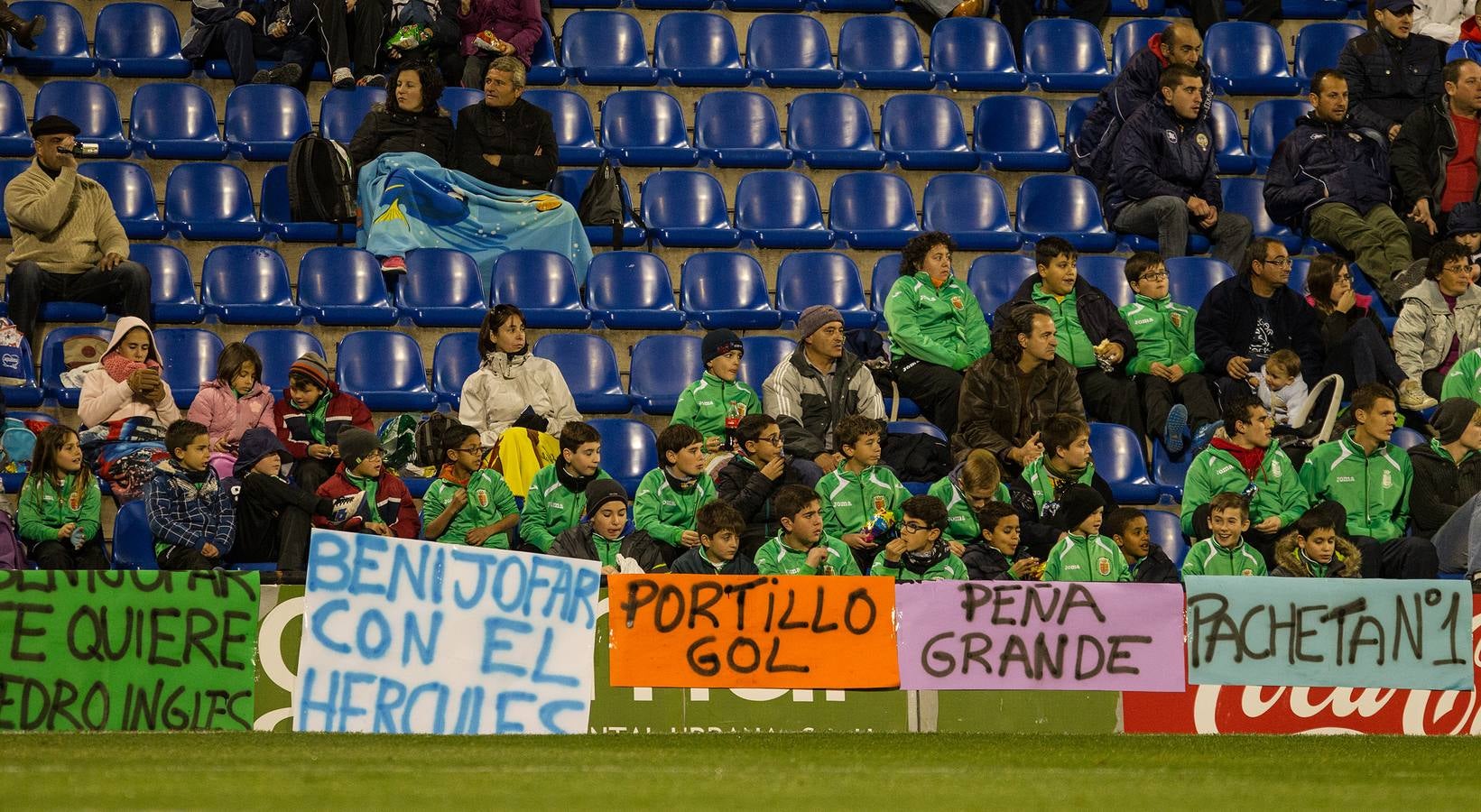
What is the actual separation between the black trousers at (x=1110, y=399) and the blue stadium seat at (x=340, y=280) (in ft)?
14.0

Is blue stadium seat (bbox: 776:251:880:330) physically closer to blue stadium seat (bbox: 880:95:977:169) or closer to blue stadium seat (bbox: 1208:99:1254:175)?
blue stadium seat (bbox: 880:95:977:169)

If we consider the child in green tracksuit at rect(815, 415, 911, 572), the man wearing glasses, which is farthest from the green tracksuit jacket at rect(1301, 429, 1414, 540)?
the child in green tracksuit at rect(815, 415, 911, 572)

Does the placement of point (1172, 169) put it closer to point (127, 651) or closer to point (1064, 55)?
point (1064, 55)

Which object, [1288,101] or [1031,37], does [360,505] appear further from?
[1288,101]

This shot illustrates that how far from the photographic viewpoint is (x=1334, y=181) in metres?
12.3

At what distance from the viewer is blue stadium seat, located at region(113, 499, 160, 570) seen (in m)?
9.32

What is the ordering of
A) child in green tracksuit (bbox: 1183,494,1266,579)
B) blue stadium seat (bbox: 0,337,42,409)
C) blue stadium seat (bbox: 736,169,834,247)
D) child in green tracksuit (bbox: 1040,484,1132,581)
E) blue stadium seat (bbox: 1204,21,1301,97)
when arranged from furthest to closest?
1. blue stadium seat (bbox: 1204,21,1301,97)
2. blue stadium seat (bbox: 736,169,834,247)
3. blue stadium seat (bbox: 0,337,42,409)
4. child in green tracksuit (bbox: 1183,494,1266,579)
5. child in green tracksuit (bbox: 1040,484,1132,581)

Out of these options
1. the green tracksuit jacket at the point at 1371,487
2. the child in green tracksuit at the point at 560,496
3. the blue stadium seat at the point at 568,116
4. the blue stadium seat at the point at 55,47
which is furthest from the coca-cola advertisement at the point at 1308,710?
the blue stadium seat at the point at 55,47

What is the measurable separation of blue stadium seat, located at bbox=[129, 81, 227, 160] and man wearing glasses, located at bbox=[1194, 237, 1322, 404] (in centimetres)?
667

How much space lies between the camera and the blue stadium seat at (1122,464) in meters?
10.4

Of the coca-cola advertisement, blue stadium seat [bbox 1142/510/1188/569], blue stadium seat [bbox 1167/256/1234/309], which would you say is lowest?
the coca-cola advertisement

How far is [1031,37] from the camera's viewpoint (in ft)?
45.3

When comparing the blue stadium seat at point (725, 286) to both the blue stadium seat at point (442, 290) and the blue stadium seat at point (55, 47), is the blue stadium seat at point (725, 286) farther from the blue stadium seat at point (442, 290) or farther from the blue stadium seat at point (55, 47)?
the blue stadium seat at point (55, 47)

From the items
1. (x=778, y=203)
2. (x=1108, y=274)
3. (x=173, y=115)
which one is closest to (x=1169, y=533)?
(x=1108, y=274)
